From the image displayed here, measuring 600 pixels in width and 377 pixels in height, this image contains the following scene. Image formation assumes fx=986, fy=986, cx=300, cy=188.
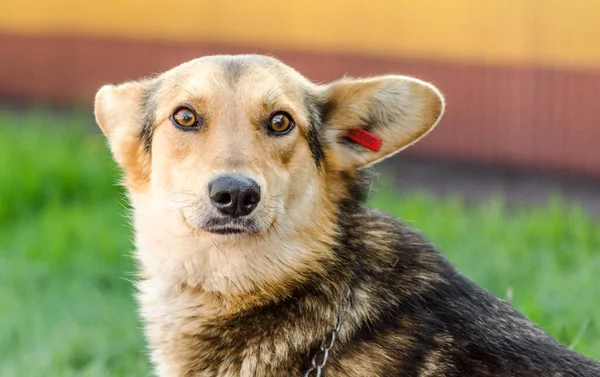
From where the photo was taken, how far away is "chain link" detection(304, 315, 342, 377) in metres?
3.50

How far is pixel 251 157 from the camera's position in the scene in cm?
376

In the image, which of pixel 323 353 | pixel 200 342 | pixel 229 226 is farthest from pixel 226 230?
pixel 323 353

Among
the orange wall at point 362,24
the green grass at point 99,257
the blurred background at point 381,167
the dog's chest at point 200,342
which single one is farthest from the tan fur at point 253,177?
the orange wall at point 362,24

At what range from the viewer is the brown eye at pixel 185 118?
394 centimetres

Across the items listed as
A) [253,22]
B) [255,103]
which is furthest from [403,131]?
[253,22]

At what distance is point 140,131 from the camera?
13.8 feet

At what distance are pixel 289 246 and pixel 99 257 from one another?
365cm

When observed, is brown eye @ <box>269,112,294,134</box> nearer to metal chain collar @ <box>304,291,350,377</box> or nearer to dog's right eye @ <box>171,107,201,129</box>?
dog's right eye @ <box>171,107,201,129</box>

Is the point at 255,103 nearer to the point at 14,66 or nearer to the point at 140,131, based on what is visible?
the point at 140,131

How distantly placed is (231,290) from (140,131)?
86cm

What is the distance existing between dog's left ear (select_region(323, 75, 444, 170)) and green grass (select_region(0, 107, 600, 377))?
4.92ft

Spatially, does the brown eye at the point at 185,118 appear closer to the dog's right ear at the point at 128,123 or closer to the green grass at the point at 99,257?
the dog's right ear at the point at 128,123

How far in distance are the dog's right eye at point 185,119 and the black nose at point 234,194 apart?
0.38m

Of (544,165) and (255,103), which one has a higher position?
(255,103)
